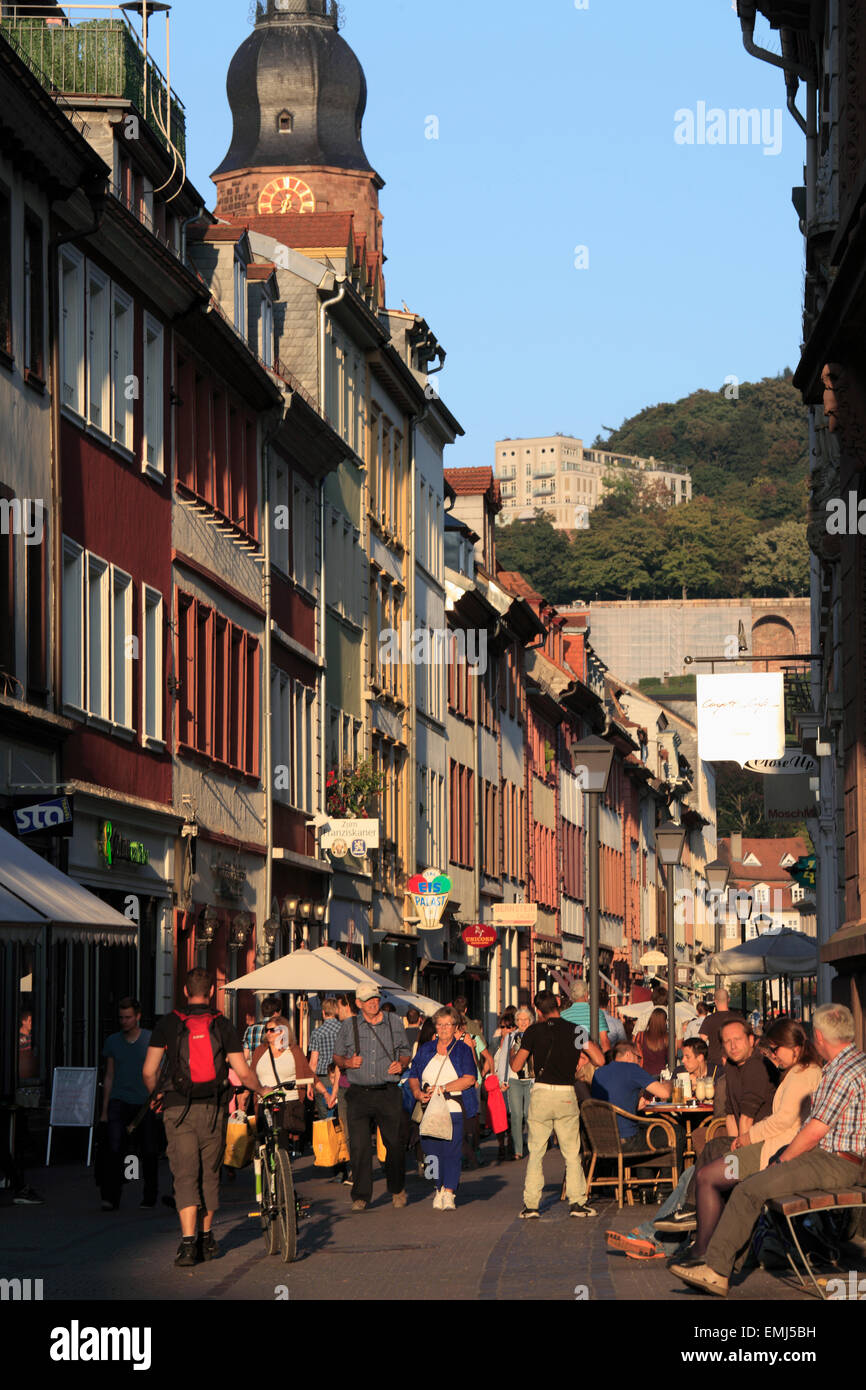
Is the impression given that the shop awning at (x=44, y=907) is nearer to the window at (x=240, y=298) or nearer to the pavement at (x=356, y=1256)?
the pavement at (x=356, y=1256)

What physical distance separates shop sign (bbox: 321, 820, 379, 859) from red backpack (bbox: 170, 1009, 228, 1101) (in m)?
23.3

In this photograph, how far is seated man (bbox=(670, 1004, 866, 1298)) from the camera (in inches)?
505

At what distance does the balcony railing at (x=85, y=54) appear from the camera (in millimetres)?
→ 29609

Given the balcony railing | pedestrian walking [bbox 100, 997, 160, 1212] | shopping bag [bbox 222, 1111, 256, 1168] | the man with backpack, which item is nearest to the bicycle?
the man with backpack

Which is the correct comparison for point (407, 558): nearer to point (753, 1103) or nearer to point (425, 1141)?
point (425, 1141)

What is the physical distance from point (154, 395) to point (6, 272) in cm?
650

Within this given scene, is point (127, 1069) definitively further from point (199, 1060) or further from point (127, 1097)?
point (199, 1060)

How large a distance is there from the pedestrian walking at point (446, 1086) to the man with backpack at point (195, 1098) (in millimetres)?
4890

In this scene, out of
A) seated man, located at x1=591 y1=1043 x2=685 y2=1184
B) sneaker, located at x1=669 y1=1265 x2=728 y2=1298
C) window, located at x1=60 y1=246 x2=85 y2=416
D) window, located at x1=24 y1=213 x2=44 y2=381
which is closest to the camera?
sneaker, located at x1=669 y1=1265 x2=728 y2=1298

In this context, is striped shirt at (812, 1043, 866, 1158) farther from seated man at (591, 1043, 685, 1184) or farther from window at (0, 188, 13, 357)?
window at (0, 188, 13, 357)

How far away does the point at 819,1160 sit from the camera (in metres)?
12.9

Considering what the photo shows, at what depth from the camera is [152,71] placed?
3098 centimetres
